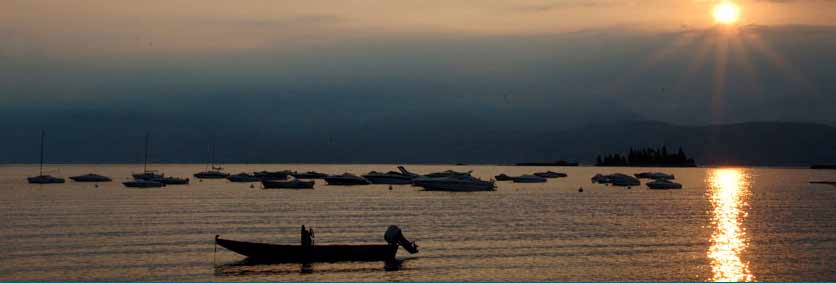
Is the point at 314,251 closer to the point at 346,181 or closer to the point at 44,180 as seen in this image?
the point at 346,181

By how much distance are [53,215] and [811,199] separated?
8133 centimetres

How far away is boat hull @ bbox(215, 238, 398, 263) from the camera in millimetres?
40406

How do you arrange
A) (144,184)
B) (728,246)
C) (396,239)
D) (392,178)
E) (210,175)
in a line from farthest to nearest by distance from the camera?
(210,175) < (392,178) < (144,184) < (728,246) < (396,239)

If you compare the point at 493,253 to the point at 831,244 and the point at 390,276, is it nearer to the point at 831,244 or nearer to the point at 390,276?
the point at 390,276

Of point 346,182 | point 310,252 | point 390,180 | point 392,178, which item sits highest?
point 392,178

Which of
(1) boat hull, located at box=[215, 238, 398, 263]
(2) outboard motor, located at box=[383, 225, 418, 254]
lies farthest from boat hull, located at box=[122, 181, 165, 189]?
(2) outboard motor, located at box=[383, 225, 418, 254]

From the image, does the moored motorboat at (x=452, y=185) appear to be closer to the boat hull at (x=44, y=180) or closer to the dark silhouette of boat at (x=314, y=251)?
the boat hull at (x=44, y=180)

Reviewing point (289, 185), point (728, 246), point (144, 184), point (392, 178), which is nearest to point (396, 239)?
point (728, 246)

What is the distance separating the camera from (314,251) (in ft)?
133

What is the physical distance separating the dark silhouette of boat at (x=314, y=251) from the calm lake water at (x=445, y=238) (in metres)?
0.81

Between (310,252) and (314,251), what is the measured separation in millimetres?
184

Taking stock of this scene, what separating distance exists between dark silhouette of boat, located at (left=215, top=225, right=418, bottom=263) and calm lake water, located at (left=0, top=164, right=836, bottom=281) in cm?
81

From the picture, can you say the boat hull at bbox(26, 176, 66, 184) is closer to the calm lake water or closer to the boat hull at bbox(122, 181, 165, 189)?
the boat hull at bbox(122, 181, 165, 189)

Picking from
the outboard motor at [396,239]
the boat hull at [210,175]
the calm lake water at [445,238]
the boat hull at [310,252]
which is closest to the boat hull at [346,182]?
the boat hull at [210,175]
